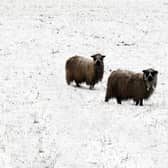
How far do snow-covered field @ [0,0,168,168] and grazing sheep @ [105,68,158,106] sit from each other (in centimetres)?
34

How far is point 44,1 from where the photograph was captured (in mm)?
47438

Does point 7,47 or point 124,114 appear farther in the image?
point 7,47

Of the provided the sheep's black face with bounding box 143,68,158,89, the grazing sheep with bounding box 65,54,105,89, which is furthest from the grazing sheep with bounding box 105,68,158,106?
the grazing sheep with bounding box 65,54,105,89

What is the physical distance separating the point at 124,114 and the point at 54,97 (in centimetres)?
321

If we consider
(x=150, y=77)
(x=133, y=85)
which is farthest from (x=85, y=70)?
(x=150, y=77)

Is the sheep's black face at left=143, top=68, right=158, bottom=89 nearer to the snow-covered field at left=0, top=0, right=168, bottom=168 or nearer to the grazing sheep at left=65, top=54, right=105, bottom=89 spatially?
the snow-covered field at left=0, top=0, right=168, bottom=168

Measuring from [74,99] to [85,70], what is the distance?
3450 mm

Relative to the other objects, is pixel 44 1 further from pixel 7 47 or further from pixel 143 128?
pixel 143 128

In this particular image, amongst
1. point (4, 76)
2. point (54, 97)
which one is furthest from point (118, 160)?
point (4, 76)

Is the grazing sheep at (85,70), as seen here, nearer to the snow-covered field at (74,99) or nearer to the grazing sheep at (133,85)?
the snow-covered field at (74,99)

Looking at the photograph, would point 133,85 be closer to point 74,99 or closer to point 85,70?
point 74,99

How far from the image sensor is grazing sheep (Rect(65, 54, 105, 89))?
61.5 ft

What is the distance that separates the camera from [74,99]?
15.8 meters

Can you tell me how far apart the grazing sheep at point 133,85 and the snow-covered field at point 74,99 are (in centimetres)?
34
